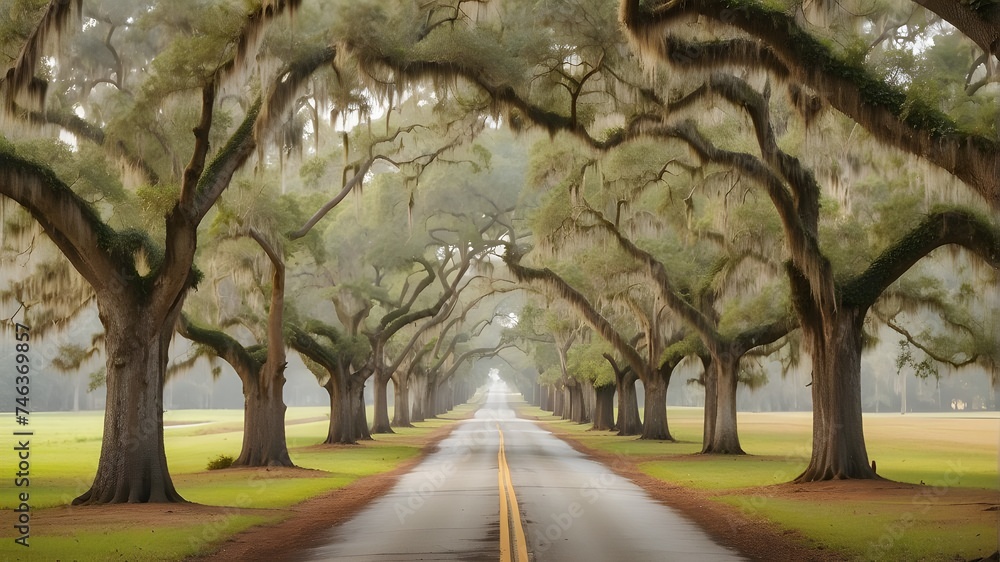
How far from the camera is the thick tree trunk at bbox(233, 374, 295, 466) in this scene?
91.9 feet

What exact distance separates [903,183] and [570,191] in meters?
9.22

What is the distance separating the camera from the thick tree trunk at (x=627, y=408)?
168 ft

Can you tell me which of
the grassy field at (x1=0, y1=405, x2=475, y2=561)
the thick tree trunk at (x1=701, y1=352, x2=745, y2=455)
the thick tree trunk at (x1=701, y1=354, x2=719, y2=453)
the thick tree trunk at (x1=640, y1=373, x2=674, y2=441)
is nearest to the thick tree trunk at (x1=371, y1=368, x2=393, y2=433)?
the grassy field at (x1=0, y1=405, x2=475, y2=561)

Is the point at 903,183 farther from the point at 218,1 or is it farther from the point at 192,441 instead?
the point at 192,441

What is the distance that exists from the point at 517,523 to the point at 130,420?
795 cm

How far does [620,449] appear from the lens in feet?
122

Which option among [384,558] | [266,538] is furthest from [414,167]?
[384,558]

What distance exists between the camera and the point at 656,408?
4388 centimetres

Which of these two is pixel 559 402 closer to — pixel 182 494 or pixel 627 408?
pixel 627 408

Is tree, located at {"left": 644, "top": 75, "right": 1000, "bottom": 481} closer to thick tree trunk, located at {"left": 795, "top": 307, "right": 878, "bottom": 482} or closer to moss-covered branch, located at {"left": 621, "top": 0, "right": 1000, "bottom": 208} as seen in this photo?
thick tree trunk, located at {"left": 795, "top": 307, "right": 878, "bottom": 482}

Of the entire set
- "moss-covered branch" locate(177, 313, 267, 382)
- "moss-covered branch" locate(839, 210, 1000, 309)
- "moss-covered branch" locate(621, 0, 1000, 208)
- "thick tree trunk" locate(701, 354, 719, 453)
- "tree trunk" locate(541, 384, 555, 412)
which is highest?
"moss-covered branch" locate(621, 0, 1000, 208)

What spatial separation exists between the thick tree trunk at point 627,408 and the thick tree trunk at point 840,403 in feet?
98.3

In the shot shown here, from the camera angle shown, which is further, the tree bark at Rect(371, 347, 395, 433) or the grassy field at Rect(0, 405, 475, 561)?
the tree bark at Rect(371, 347, 395, 433)

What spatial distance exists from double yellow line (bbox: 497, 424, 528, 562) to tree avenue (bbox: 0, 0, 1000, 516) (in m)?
6.13
